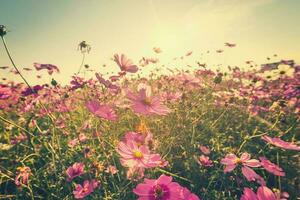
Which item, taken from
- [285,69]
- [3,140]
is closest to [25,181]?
[3,140]

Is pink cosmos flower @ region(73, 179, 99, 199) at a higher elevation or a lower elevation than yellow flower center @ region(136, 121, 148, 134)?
lower

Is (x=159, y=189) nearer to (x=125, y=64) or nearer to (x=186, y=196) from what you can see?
(x=186, y=196)

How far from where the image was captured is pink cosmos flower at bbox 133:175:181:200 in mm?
834

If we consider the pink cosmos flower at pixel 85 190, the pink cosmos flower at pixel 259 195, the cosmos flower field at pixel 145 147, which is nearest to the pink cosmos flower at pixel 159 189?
the cosmos flower field at pixel 145 147

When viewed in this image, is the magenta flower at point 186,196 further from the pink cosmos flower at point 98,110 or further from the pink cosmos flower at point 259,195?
the pink cosmos flower at point 98,110

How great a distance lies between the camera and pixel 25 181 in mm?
1462

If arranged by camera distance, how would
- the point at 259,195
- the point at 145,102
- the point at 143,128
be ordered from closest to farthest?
1. the point at 259,195
2. the point at 145,102
3. the point at 143,128

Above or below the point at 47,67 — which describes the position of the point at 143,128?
below

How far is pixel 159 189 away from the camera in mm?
872

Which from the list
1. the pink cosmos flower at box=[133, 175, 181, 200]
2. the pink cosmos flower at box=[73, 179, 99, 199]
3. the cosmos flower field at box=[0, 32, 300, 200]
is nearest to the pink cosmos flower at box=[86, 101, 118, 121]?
the cosmos flower field at box=[0, 32, 300, 200]

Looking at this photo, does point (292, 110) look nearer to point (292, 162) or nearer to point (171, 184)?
point (292, 162)

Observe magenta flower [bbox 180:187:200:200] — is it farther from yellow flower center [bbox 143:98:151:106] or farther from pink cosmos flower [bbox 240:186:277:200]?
yellow flower center [bbox 143:98:151:106]

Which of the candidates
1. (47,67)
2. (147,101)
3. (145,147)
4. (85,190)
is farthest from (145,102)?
(47,67)

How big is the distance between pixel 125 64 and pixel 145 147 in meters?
0.49
